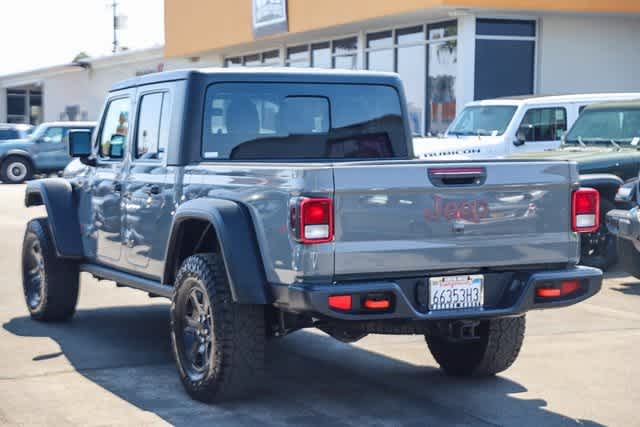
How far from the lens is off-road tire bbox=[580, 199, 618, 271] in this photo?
471 inches

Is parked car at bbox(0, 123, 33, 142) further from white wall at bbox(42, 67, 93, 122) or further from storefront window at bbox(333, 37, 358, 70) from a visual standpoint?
white wall at bbox(42, 67, 93, 122)

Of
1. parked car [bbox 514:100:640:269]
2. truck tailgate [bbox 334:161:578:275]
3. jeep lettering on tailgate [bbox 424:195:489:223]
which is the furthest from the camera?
parked car [bbox 514:100:640:269]

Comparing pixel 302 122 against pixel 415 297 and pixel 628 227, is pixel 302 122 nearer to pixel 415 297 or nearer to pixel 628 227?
pixel 415 297

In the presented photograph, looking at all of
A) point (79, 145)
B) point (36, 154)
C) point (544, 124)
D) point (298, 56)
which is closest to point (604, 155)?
point (544, 124)

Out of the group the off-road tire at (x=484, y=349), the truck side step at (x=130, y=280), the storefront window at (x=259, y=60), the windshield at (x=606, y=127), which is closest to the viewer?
the off-road tire at (x=484, y=349)

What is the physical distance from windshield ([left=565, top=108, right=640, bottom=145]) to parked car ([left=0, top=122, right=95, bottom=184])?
19.5 metres

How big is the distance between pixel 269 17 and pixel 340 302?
25.2 meters

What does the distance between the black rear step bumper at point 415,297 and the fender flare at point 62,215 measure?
3.17m

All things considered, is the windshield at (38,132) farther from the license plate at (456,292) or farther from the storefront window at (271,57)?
the license plate at (456,292)

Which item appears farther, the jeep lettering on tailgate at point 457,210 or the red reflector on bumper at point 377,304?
the jeep lettering on tailgate at point 457,210

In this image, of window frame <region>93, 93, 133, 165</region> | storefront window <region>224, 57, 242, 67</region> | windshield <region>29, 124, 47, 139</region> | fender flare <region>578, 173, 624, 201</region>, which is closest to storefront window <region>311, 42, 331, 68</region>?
storefront window <region>224, 57, 242, 67</region>

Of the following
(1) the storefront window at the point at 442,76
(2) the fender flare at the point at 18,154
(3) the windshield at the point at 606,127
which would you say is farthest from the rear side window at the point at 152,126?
(2) the fender flare at the point at 18,154

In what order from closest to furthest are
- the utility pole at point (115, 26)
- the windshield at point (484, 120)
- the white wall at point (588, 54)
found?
the windshield at point (484, 120) < the white wall at point (588, 54) < the utility pole at point (115, 26)

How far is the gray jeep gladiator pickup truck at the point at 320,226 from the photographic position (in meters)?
5.80
